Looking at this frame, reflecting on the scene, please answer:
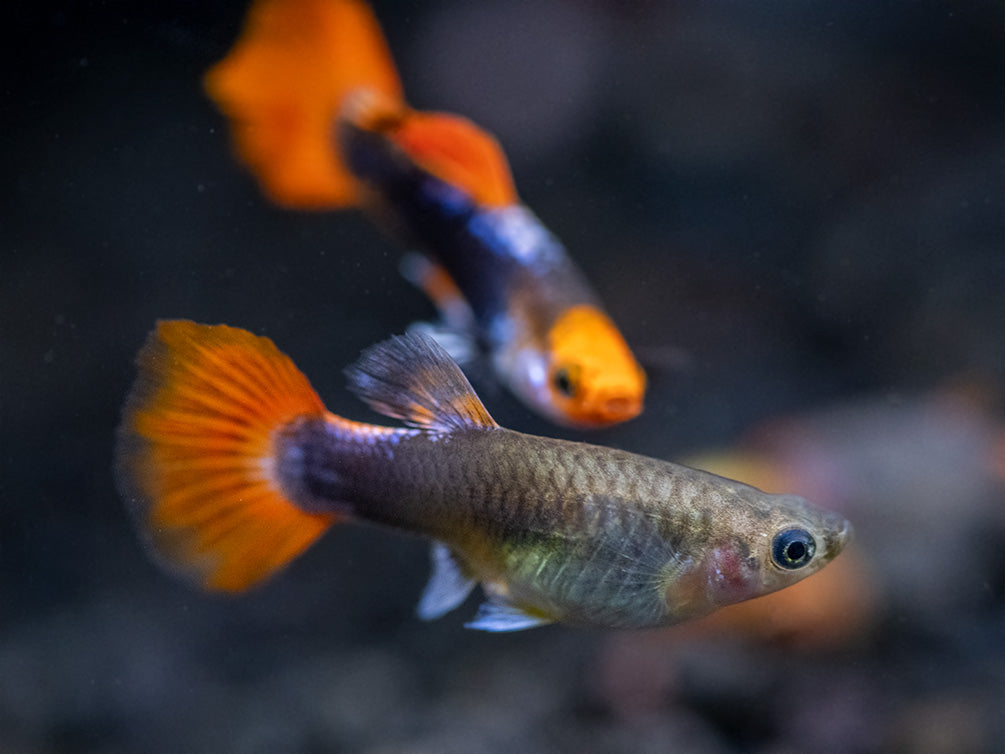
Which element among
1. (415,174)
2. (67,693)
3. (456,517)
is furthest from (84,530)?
(456,517)

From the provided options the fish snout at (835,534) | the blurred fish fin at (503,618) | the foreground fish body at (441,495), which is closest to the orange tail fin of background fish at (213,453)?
the foreground fish body at (441,495)

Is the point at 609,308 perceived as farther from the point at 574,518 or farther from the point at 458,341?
the point at 574,518

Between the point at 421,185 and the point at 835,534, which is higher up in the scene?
the point at 421,185

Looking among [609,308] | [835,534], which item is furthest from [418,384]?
[609,308]

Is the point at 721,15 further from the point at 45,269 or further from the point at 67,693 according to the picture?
the point at 67,693

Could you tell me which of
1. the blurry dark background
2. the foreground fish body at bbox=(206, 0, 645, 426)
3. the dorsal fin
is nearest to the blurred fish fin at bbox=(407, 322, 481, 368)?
the foreground fish body at bbox=(206, 0, 645, 426)

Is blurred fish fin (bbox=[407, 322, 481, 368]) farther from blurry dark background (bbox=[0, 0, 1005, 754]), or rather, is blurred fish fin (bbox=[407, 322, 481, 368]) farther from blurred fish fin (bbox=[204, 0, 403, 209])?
blurred fish fin (bbox=[204, 0, 403, 209])
